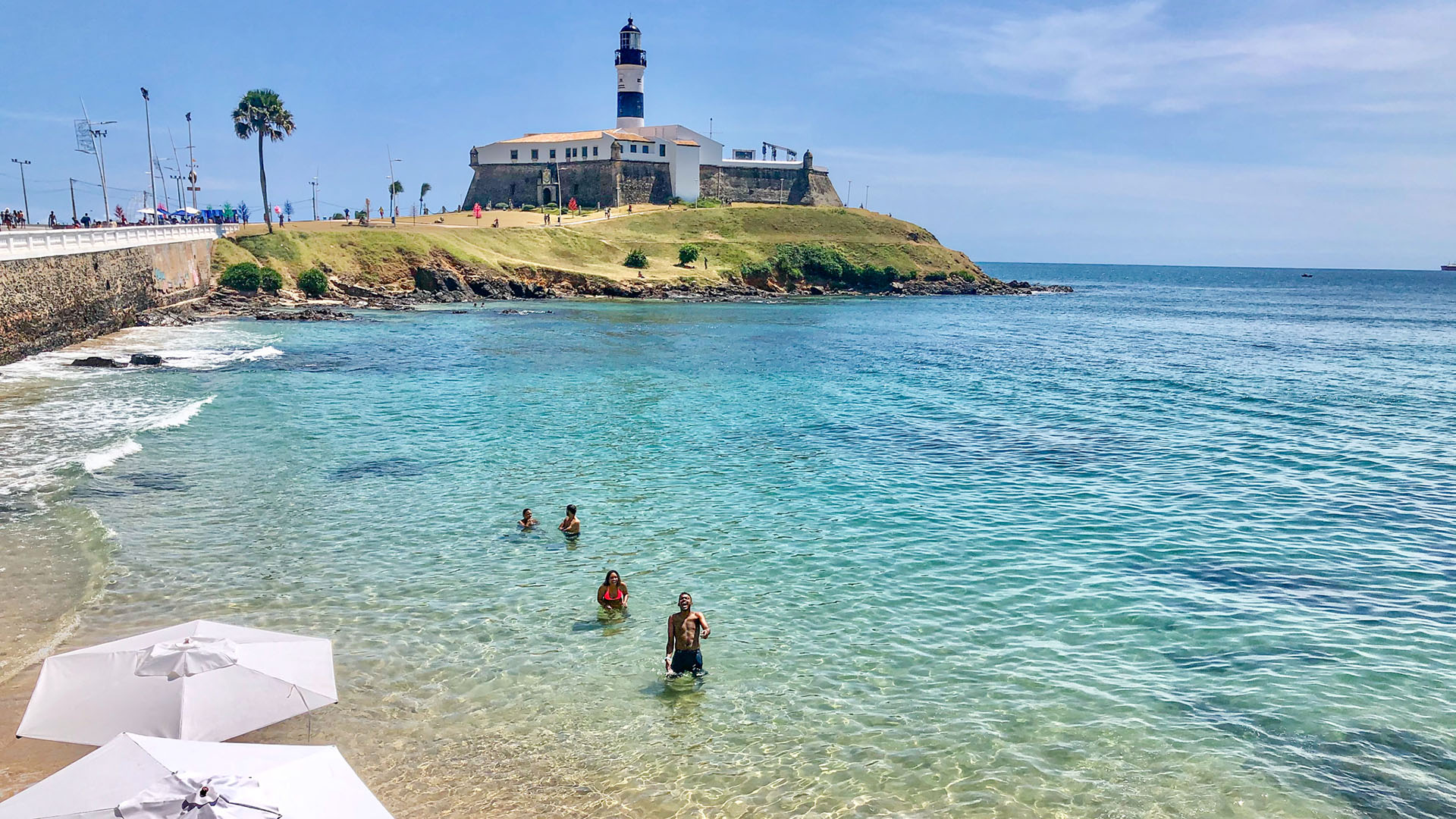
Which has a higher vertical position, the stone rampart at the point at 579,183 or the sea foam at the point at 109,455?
the stone rampart at the point at 579,183

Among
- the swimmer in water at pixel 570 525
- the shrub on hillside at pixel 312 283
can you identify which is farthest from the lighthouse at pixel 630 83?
the swimmer in water at pixel 570 525

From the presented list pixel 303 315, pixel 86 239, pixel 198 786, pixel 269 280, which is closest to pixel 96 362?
pixel 86 239

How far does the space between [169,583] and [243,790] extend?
10766mm

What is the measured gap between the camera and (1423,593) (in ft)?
56.3

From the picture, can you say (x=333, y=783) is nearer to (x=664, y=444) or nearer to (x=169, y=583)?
(x=169, y=583)

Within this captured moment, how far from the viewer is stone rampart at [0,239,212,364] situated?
39.1m

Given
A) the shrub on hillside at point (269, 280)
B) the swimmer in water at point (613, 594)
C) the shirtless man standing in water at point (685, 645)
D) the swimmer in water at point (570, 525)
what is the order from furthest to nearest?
the shrub on hillside at point (269, 280) < the swimmer in water at point (570, 525) < the swimmer in water at point (613, 594) < the shirtless man standing in water at point (685, 645)

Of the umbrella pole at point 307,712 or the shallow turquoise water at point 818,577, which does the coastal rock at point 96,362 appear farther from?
the umbrella pole at point 307,712

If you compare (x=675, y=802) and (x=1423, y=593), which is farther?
(x=1423, y=593)

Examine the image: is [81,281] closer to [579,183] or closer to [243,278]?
[243,278]

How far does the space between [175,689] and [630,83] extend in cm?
13728

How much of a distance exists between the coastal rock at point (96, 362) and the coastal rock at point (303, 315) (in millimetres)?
23920

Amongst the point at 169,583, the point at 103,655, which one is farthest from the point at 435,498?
the point at 103,655

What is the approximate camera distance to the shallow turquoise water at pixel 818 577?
37.7 feet
